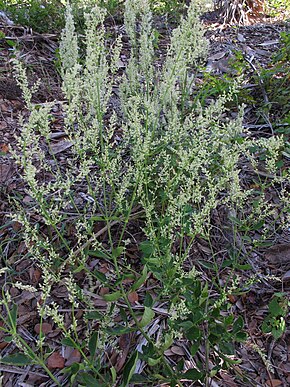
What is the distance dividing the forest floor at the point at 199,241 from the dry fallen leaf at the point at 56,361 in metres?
0.02

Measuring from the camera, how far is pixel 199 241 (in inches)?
91.0

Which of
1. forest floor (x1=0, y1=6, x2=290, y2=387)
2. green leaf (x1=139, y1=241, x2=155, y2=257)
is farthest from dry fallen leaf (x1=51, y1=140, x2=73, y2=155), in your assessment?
green leaf (x1=139, y1=241, x2=155, y2=257)

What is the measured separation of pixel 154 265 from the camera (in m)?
1.80

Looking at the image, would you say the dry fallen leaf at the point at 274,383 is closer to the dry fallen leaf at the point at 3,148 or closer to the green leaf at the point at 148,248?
the green leaf at the point at 148,248

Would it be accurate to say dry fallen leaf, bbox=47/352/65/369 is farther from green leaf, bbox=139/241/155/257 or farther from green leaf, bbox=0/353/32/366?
green leaf, bbox=139/241/155/257

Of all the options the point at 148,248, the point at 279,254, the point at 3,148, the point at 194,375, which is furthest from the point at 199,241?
the point at 3,148

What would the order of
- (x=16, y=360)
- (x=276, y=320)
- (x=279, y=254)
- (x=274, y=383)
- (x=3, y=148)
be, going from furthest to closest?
1. (x=3, y=148)
2. (x=279, y=254)
3. (x=276, y=320)
4. (x=274, y=383)
5. (x=16, y=360)

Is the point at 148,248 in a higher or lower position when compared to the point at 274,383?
higher

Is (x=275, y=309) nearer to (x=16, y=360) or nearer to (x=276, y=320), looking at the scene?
(x=276, y=320)

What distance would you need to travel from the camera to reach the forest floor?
1793 mm

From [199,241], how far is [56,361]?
3.29 ft

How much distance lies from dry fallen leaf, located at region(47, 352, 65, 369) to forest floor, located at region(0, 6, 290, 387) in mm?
16

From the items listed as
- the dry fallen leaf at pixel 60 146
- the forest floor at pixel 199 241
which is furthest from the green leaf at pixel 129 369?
the dry fallen leaf at pixel 60 146

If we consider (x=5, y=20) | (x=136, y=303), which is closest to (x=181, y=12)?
(x=5, y=20)
